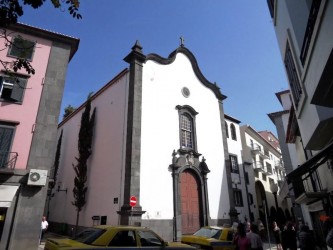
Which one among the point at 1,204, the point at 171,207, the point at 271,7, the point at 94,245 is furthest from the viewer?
the point at 171,207

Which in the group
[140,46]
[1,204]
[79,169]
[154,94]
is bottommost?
[1,204]

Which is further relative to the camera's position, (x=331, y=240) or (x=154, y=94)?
(x=154, y=94)

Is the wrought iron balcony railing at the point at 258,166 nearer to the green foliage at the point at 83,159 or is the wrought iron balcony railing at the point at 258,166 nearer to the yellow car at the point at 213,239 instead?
the green foliage at the point at 83,159

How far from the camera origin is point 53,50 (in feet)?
52.0

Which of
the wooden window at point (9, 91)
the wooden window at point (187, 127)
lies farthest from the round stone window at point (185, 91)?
the wooden window at point (9, 91)

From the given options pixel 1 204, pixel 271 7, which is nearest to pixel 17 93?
pixel 1 204

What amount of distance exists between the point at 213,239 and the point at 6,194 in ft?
30.8

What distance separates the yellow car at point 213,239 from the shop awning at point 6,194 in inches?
317

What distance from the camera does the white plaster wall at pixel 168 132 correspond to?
16.7m

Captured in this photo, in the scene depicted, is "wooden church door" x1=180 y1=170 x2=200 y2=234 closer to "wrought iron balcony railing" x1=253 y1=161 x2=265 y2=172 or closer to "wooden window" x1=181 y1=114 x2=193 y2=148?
"wooden window" x1=181 y1=114 x2=193 y2=148

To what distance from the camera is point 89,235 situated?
7008mm

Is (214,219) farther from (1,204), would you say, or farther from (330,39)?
(330,39)

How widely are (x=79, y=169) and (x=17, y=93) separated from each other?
8.27 metres

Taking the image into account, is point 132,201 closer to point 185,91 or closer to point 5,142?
point 5,142
